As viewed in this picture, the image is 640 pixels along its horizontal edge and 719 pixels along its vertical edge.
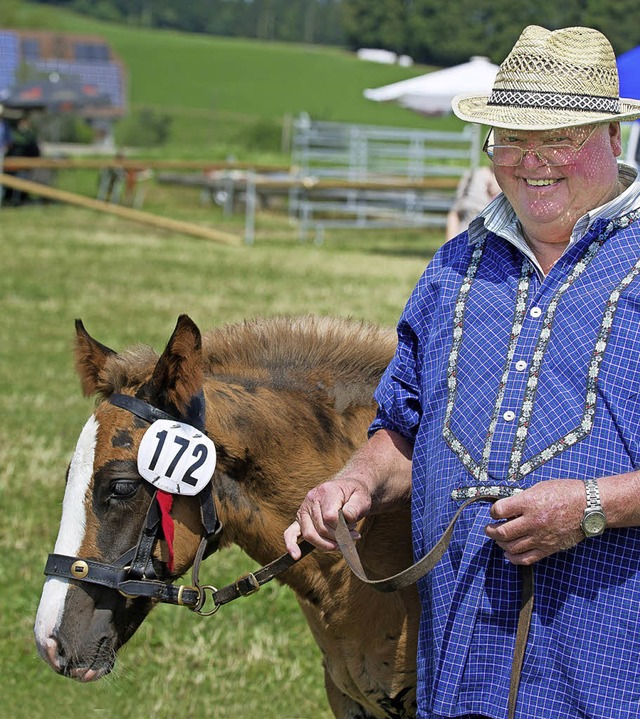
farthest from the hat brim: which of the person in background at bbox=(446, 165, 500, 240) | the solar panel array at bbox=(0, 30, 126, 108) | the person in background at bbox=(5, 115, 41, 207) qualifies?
the solar panel array at bbox=(0, 30, 126, 108)

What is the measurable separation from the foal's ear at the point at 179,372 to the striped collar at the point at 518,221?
722 mm

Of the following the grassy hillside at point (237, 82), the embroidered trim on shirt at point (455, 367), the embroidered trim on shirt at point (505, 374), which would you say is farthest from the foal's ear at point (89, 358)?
the grassy hillside at point (237, 82)

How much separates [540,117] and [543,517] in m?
0.83

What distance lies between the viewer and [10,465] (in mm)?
6945

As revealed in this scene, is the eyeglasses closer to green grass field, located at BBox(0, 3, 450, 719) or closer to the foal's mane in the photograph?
the foal's mane

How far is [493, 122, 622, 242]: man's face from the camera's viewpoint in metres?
2.32

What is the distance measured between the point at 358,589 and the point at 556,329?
1.08 metres

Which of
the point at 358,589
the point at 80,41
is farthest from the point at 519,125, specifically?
the point at 80,41

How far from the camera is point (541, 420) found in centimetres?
225

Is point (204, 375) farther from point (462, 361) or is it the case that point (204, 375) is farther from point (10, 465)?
point (10, 465)

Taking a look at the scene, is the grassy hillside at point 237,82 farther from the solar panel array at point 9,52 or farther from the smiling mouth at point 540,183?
the smiling mouth at point 540,183

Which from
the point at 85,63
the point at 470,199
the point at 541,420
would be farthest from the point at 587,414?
the point at 85,63

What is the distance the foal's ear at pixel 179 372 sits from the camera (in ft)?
8.80

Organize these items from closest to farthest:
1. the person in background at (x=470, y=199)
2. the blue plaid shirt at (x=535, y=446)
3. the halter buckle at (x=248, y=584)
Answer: the blue plaid shirt at (x=535, y=446)
the halter buckle at (x=248, y=584)
the person in background at (x=470, y=199)
